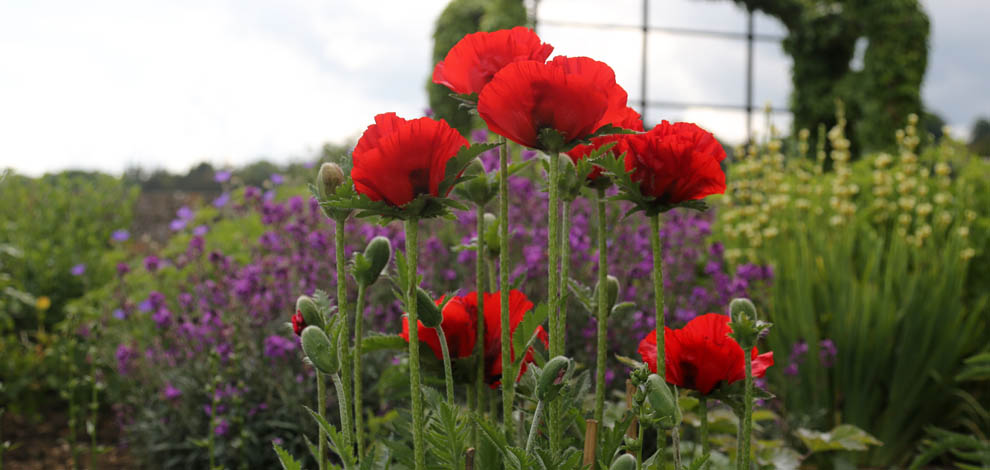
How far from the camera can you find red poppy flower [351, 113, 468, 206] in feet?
2.10

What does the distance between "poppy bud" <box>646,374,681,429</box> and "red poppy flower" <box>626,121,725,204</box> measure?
0.64 feet

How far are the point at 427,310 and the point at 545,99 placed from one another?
0.73 feet

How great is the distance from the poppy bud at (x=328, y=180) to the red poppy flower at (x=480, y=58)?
14 cm

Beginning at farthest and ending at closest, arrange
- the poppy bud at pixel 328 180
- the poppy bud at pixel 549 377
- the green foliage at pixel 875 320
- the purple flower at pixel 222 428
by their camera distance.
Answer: the green foliage at pixel 875 320 → the purple flower at pixel 222 428 → the poppy bud at pixel 328 180 → the poppy bud at pixel 549 377

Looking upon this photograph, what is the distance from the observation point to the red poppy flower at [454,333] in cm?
82

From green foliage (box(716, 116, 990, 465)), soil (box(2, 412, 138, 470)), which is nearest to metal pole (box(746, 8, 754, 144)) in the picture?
green foliage (box(716, 116, 990, 465))

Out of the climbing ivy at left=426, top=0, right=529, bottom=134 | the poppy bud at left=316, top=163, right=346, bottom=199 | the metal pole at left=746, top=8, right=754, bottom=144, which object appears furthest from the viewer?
the metal pole at left=746, top=8, right=754, bottom=144

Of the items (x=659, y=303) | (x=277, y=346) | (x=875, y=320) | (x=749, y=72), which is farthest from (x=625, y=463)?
(x=749, y=72)

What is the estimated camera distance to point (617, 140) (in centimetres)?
75

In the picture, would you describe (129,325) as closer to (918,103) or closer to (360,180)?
(360,180)

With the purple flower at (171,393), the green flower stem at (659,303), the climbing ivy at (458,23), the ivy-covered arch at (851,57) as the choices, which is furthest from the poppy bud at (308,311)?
the ivy-covered arch at (851,57)

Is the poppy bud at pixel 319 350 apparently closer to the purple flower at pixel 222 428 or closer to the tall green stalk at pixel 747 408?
the tall green stalk at pixel 747 408

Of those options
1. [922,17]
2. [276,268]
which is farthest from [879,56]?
[276,268]

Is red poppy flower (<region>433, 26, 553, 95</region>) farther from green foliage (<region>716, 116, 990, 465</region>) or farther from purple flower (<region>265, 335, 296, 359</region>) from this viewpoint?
green foliage (<region>716, 116, 990, 465</region>)
